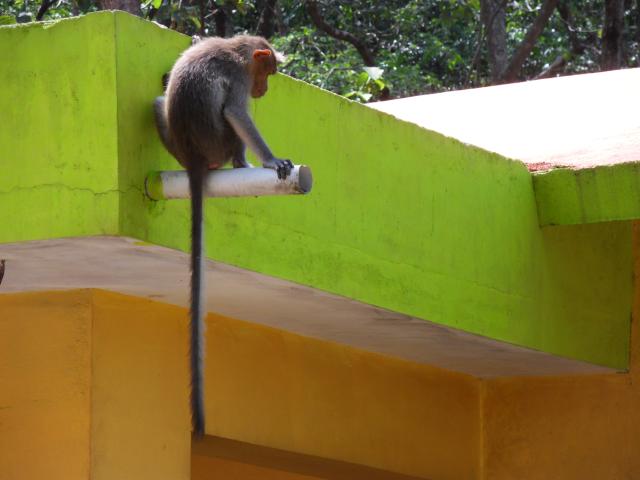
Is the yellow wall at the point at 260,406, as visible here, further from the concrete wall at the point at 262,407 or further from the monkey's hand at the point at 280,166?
the monkey's hand at the point at 280,166

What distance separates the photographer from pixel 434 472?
24.8ft

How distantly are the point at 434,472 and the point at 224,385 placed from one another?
6.35ft

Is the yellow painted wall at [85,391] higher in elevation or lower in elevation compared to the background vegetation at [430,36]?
lower

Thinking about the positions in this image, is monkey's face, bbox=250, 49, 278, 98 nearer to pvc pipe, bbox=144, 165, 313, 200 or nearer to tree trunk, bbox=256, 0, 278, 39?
Result: pvc pipe, bbox=144, 165, 313, 200

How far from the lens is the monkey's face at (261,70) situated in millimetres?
4531

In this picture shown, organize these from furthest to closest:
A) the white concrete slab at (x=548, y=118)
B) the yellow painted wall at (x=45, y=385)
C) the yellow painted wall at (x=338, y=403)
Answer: the white concrete slab at (x=548, y=118) < the yellow painted wall at (x=338, y=403) < the yellow painted wall at (x=45, y=385)

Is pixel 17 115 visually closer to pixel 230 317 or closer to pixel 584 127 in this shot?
pixel 230 317

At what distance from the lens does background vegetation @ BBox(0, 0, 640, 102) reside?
556 inches

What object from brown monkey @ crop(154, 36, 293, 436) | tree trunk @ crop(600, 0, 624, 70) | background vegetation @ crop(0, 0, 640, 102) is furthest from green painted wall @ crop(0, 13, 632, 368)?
tree trunk @ crop(600, 0, 624, 70)

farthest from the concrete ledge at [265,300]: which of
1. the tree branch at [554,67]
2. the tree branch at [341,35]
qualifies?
the tree branch at [554,67]

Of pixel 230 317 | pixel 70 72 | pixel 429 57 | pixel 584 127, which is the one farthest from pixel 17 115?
pixel 429 57

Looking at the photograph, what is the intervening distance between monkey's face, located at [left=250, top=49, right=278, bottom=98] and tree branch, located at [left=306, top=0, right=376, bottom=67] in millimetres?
10543

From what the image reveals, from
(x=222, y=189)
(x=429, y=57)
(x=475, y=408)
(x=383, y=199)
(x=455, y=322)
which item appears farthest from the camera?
(x=429, y=57)

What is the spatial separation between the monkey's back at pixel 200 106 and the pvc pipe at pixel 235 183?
0.08m
